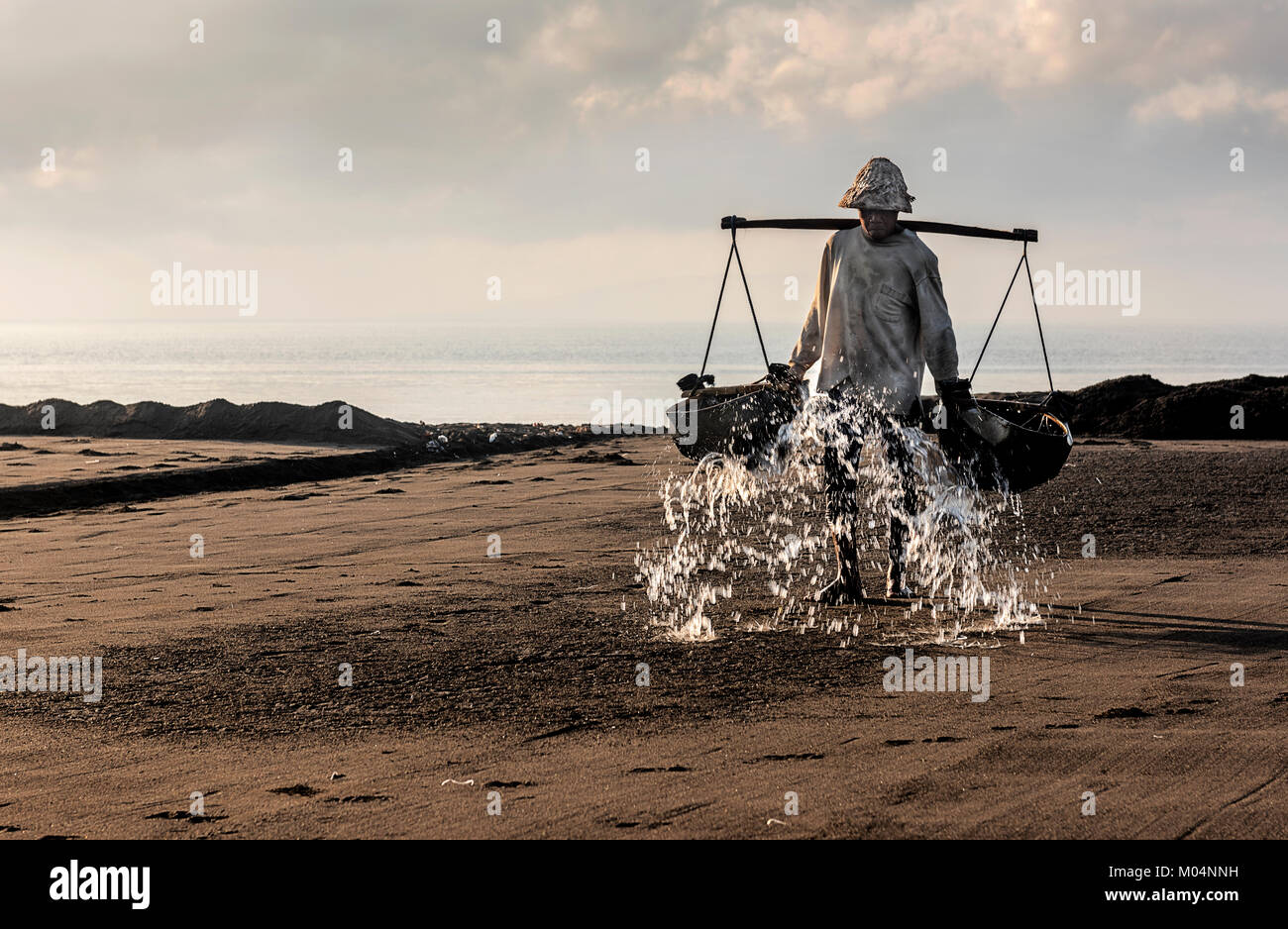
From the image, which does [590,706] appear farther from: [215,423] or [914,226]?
[215,423]

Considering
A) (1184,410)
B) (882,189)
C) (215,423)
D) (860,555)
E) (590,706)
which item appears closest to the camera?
(590,706)

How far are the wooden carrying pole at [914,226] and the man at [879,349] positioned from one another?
510 mm

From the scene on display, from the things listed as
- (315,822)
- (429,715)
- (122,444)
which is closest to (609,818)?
(315,822)

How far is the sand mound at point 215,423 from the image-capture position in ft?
62.7

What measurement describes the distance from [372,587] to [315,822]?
405cm

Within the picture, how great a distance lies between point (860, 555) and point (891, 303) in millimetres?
2448

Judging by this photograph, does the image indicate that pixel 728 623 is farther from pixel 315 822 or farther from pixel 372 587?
pixel 315 822

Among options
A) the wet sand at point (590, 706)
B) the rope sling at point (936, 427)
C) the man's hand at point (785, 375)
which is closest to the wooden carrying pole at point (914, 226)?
the rope sling at point (936, 427)

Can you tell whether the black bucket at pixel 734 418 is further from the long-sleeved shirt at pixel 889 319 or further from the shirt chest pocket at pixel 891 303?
the shirt chest pocket at pixel 891 303

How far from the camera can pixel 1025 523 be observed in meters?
9.36

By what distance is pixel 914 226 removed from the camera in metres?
7.40

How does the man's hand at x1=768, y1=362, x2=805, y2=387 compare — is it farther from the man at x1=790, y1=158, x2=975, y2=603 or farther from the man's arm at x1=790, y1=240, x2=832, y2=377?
the man at x1=790, y1=158, x2=975, y2=603

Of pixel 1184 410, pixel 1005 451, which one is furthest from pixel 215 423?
pixel 1005 451

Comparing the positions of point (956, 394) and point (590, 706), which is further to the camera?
point (956, 394)
